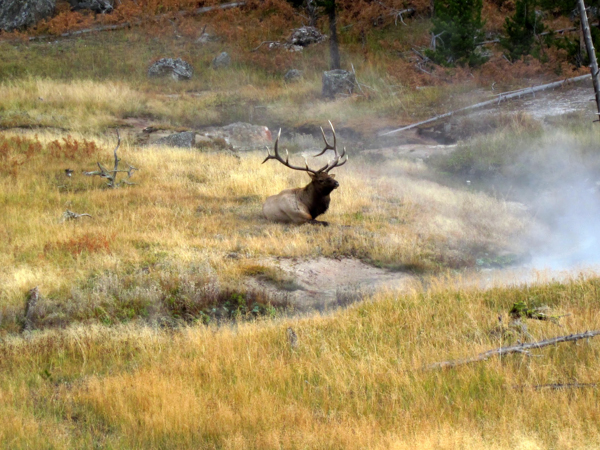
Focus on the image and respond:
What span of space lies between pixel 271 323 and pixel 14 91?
778 inches

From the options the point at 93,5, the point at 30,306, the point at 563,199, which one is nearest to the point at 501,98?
the point at 563,199

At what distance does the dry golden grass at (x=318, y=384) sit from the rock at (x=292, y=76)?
20.6 m

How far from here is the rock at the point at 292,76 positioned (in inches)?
1062

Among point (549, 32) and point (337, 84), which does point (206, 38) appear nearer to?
point (337, 84)

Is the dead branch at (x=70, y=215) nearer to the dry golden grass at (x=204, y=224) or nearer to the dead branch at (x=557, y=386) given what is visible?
the dry golden grass at (x=204, y=224)

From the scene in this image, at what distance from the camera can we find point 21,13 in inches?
1339

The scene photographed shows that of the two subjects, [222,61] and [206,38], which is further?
[206,38]

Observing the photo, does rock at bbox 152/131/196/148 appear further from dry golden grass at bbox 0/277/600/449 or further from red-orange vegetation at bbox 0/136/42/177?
dry golden grass at bbox 0/277/600/449

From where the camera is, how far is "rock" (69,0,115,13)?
35375 millimetres

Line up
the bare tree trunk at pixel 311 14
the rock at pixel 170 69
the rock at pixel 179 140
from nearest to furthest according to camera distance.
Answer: the rock at pixel 179 140 → the rock at pixel 170 69 → the bare tree trunk at pixel 311 14

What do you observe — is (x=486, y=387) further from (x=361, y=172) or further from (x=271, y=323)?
(x=361, y=172)

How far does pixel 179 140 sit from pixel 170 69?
918cm

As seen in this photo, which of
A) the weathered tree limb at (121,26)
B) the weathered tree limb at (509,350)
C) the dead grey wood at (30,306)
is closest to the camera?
the weathered tree limb at (509,350)

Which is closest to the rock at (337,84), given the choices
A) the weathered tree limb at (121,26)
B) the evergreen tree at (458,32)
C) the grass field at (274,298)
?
the grass field at (274,298)
